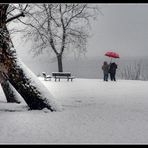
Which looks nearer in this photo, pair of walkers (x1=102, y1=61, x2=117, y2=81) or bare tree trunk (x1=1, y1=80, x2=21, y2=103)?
bare tree trunk (x1=1, y1=80, x2=21, y2=103)

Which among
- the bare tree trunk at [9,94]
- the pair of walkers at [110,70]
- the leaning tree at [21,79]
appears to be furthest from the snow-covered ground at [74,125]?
the pair of walkers at [110,70]

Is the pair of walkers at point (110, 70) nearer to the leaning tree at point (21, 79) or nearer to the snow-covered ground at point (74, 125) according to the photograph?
the snow-covered ground at point (74, 125)

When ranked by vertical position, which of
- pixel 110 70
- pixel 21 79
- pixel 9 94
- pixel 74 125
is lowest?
pixel 74 125

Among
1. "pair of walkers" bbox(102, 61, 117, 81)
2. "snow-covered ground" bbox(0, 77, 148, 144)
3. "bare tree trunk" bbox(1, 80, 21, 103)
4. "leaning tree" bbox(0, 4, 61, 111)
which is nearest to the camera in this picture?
"snow-covered ground" bbox(0, 77, 148, 144)

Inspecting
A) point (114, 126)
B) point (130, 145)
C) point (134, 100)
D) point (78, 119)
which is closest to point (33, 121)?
point (78, 119)

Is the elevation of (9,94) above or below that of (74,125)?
above

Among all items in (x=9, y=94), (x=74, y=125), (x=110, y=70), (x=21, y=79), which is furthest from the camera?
(x=110, y=70)

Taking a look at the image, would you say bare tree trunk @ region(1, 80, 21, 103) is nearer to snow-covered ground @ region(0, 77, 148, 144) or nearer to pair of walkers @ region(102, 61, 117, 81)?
snow-covered ground @ region(0, 77, 148, 144)

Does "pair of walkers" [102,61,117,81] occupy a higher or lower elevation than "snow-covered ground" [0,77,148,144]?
higher

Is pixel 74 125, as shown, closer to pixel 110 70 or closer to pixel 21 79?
pixel 21 79

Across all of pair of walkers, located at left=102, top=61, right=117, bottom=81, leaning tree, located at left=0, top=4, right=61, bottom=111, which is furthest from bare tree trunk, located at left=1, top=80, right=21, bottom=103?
pair of walkers, located at left=102, top=61, right=117, bottom=81

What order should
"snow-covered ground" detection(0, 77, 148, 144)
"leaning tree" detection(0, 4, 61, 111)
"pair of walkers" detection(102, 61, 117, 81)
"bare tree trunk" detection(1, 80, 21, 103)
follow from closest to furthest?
"snow-covered ground" detection(0, 77, 148, 144) < "leaning tree" detection(0, 4, 61, 111) < "bare tree trunk" detection(1, 80, 21, 103) < "pair of walkers" detection(102, 61, 117, 81)

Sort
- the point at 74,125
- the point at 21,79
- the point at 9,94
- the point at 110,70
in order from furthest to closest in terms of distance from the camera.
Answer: the point at 110,70
the point at 9,94
the point at 21,79
the point at 74,125

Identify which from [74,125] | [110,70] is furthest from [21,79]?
[110,70]
